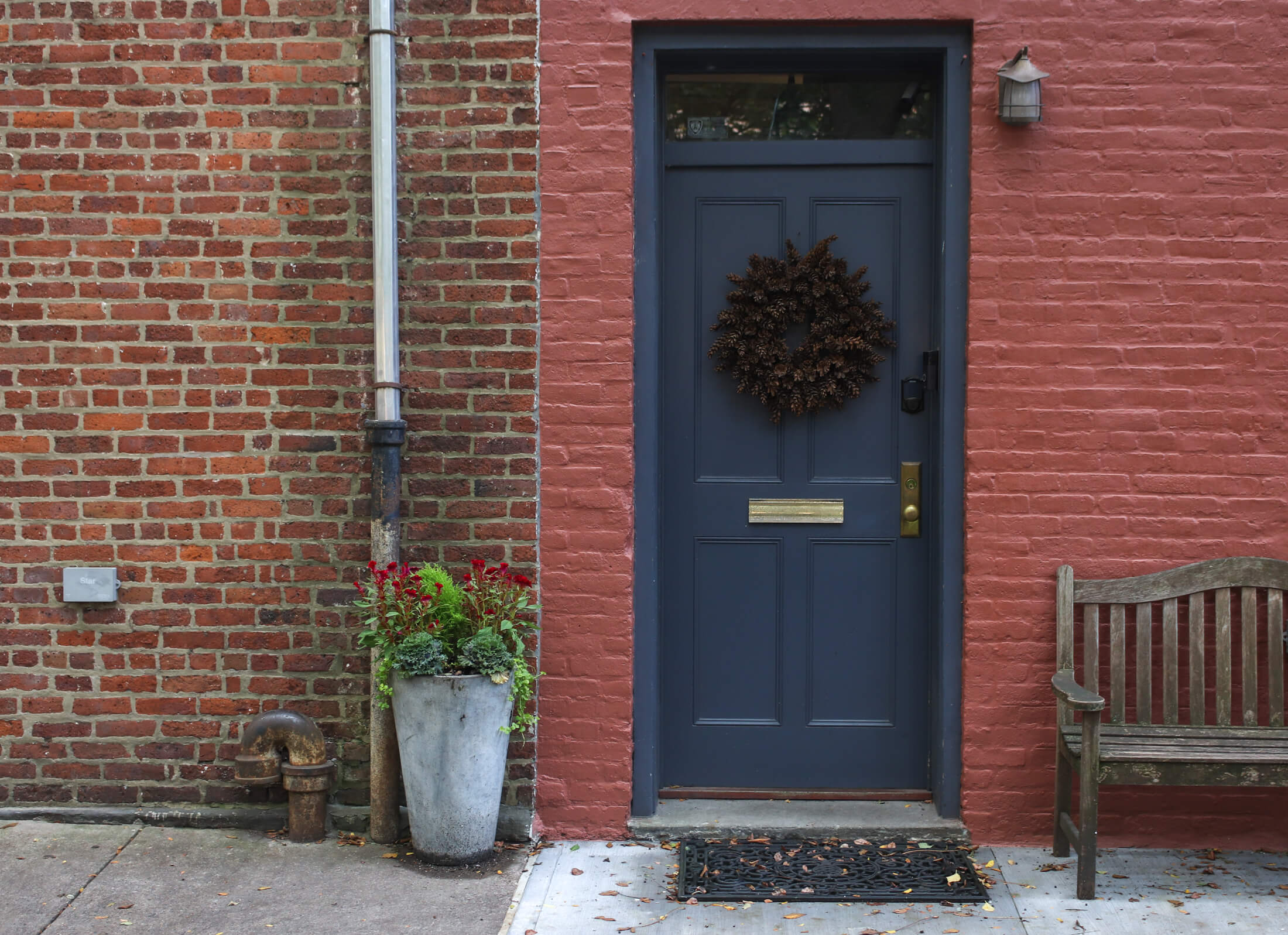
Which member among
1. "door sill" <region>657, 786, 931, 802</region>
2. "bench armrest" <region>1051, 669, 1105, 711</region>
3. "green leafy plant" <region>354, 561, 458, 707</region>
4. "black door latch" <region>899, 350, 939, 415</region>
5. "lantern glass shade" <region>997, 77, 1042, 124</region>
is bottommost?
"door sill" <region>657, 786, 931, 802</region>

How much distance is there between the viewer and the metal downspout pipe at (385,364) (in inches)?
154

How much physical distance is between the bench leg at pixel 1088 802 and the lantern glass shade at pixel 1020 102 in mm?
2030

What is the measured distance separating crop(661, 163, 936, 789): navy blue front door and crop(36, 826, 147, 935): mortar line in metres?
1.97

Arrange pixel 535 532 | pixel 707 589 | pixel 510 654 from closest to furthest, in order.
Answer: pixel 510 654, pixel 535 532, pixel 707 589

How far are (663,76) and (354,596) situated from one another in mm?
2278

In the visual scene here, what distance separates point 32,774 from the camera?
162 inches

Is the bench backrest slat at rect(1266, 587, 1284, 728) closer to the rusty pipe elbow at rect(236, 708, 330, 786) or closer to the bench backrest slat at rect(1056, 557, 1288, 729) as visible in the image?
the bench backrest slat at rect(1056, 557, 1288, 729)

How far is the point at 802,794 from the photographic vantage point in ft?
14.2

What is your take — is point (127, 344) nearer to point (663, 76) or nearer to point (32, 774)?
point (32, 774)

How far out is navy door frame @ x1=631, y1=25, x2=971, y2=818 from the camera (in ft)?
13.2

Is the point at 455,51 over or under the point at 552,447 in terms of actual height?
over

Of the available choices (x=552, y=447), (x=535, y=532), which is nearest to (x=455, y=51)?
(x=552, y=447)

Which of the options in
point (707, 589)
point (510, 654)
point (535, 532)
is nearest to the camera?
point (510, 654)

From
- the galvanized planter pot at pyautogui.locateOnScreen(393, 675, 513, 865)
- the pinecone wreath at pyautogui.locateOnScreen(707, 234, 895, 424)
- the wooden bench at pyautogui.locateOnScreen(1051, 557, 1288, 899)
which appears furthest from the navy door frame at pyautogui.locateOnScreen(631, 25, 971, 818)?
the galvanized planter pot at pyautogui.locateOnScreen(393, 675, 513, 865)
